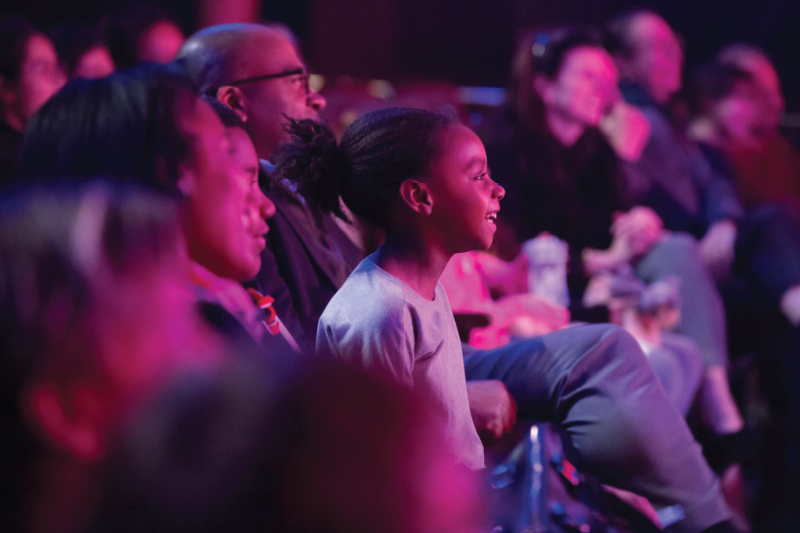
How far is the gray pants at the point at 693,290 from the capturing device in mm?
2232

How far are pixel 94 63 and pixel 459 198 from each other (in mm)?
1672

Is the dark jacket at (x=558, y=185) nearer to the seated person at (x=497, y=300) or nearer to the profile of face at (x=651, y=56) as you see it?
the seated person at (x=497, y=300)

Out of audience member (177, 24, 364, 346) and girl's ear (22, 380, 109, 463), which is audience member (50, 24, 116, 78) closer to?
audience member (177, 24, 364, 346)

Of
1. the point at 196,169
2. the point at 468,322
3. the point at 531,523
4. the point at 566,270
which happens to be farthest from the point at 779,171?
the point at 196,169

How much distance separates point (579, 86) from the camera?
2.28 metres

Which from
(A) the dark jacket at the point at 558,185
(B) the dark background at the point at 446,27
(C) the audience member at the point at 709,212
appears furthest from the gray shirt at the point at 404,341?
(B) the dark background at the point at 446,27

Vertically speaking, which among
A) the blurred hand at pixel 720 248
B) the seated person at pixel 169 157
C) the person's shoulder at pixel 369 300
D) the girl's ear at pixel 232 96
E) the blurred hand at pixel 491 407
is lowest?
the blurred hand at pixel 720 248

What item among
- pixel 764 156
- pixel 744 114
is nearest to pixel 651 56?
pixel 744 114

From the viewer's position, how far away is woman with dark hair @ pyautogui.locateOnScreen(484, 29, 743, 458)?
218cm

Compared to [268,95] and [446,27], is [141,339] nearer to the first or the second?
[268,95]

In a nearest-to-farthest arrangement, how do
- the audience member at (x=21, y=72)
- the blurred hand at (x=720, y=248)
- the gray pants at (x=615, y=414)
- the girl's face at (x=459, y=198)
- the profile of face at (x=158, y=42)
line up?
the girl's face at (x=459, y=198) → the gray pants at (x=615, y=414) → the audience member at (x=21, y=72) → the profile of face at (x=158, y=42) → the blurred hand at (x=720, y=248)

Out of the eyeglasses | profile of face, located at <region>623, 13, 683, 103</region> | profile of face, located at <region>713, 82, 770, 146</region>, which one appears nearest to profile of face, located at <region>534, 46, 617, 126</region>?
profile of face, located at <region>623, 13, 683, 103</region>

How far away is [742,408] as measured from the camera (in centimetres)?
271

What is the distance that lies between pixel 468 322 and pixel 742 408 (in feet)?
5.61
